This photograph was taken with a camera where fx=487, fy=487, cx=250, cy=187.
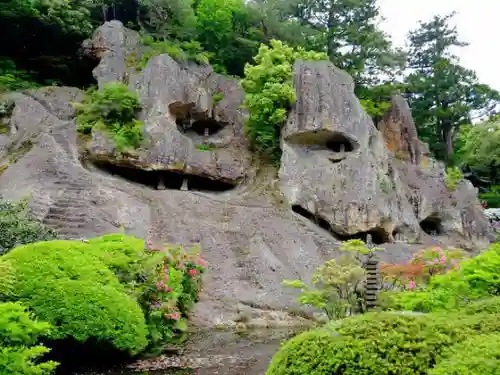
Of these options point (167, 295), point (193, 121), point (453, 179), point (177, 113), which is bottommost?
point (167, 295)

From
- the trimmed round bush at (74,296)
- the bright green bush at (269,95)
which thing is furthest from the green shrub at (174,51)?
the trimmed round bush at (74,296)

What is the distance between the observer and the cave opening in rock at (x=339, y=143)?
25.9m

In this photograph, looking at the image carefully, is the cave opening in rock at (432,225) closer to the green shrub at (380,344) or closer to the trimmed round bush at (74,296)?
the trimmed round bush at (74,296)

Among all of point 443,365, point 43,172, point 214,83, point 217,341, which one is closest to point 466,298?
point 443,365

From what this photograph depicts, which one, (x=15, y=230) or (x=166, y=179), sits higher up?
(x=166, y=179)

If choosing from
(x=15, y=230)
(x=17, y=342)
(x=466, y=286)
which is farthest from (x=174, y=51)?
(x=17, y=342)

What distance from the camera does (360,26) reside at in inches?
1335

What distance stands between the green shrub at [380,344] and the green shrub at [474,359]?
0.70 feet

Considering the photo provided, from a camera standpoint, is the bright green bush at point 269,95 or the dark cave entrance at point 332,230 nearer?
the dark cave entrance at point 332,230

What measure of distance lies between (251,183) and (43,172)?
10081mm

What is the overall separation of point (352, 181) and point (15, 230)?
52.3 ft

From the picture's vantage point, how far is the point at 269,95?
24.9 meters

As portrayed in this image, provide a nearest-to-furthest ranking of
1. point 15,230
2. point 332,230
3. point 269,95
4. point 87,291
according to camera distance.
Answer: point 87,291, point 15,230, point 332,230, point 269,95

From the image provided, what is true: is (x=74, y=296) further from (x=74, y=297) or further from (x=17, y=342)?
(x=17, y=342)
